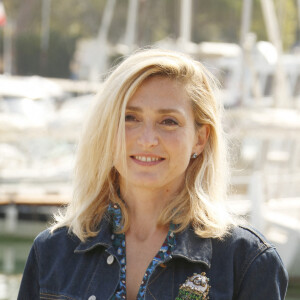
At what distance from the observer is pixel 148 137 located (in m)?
2.45

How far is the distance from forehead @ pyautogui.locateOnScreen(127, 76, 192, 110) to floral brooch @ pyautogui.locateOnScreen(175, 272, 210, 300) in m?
0.55

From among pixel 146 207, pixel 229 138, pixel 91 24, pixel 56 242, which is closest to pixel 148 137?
pixel 146 207

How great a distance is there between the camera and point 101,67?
3191 centimetres

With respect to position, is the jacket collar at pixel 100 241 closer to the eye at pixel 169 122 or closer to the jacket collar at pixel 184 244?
the jacket collar at pixel 184 244

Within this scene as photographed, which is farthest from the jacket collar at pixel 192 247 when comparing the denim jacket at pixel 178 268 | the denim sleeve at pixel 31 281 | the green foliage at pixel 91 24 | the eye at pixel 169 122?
the green foliage at pixel 91 24

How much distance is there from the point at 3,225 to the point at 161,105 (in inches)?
490

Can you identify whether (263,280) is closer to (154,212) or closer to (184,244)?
(184,244)

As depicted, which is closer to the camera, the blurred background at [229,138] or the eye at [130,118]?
the eye at [130,118]

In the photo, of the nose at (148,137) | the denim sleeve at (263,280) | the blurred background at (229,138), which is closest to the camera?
the denim sleeve at (263,280)

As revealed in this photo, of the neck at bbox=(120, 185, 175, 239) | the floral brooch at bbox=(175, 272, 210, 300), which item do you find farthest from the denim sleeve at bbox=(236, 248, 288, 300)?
the neck at bbox=(120, 185, 175, 239)

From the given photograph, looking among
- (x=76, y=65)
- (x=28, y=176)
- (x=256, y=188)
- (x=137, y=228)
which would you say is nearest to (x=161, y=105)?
(x=137, y=228)

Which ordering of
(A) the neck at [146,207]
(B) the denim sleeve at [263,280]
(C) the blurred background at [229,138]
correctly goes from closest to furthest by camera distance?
1. (B) the denim sleeve at [263,280]
2. (A) the neck at [146,207]
3. (C) the blurred background at [229,138]

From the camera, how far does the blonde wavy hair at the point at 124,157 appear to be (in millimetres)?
2461

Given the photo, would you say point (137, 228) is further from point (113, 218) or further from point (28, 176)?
point (28, 176)
